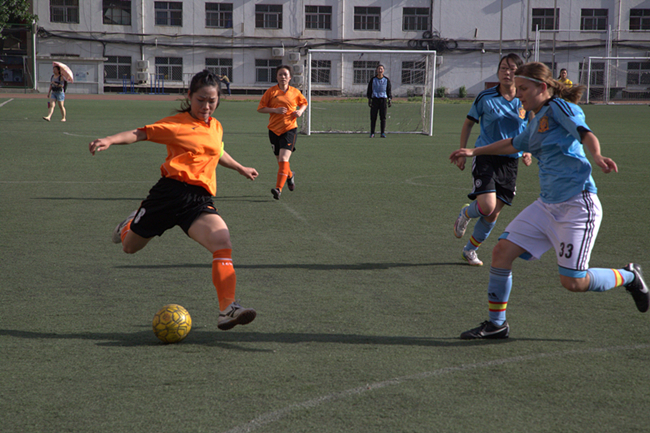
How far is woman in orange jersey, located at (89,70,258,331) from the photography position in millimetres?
4617

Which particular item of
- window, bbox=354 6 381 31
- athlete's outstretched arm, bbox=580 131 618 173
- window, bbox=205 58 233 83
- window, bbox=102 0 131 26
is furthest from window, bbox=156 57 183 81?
athlete's outstretched arm, bbox=580 131 618 173

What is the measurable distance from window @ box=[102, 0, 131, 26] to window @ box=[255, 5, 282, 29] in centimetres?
1016

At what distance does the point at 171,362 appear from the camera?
4055 millimetres

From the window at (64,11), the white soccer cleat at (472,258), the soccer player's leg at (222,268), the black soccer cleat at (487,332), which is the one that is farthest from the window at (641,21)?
the soccer player's leg at (222,268)

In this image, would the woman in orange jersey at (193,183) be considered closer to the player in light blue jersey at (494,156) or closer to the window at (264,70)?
the player in light blue jersey at (494,156)

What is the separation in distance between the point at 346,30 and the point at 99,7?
1954 centimetres

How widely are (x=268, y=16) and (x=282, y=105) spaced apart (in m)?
46.0

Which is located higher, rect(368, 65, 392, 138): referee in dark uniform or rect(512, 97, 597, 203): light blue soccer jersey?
rect(368, 65, 392, 138): referee in dark uniform

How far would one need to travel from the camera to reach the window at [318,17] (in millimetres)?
54969

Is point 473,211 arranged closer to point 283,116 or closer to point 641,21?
point 283,116

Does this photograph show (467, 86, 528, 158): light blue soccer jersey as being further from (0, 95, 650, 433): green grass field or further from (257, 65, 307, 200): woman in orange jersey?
(257, 65, 307, 200): woman in orange jersey

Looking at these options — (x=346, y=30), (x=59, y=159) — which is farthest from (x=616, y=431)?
(x=346, y=30)

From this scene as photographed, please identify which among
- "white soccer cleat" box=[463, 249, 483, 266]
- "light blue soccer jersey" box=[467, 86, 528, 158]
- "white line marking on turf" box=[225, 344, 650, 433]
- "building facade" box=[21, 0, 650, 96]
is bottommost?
"white line marking on turf" box=[225, 344, 650, 433]

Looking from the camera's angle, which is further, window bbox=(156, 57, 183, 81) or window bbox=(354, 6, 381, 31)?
window bbox=(354, 6, 381, 31)
